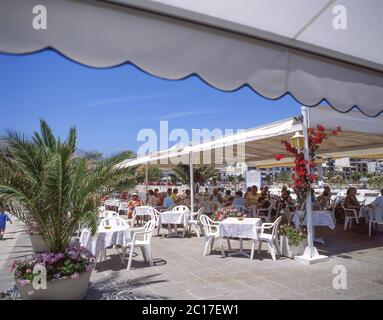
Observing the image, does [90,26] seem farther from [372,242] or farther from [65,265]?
[372,242]

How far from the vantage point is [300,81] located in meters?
2.02

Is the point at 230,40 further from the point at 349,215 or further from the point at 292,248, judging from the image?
the point at 349,215

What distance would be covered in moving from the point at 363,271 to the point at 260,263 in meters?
1.69

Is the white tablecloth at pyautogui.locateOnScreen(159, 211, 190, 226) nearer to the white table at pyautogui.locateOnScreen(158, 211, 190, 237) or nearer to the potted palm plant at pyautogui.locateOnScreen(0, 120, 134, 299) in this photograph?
the white table at pyautogui.locateOnScreen(158, 211, 190, 237)

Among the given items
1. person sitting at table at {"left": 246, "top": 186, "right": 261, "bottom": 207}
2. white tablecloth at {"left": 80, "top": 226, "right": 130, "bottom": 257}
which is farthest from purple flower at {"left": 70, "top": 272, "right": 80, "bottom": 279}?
person sitting at table at {"left": 246, "top": 186, "right": 261, "bottom": 207}

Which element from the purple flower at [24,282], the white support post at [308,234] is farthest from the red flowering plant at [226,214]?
the purple flower at [24,282]

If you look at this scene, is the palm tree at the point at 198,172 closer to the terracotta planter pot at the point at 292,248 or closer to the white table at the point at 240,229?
the white table at the point at 240,229

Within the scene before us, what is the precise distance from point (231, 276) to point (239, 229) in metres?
1.40

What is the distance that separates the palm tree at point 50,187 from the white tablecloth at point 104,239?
144 cm

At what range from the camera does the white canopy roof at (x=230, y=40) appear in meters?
1.41

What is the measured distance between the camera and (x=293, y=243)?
20.9ft

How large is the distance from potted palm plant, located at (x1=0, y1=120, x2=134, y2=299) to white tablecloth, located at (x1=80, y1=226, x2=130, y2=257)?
3.98 ft

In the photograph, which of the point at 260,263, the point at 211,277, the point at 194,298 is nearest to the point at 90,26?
the point at 194,298

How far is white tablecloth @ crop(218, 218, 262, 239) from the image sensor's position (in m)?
6.44
